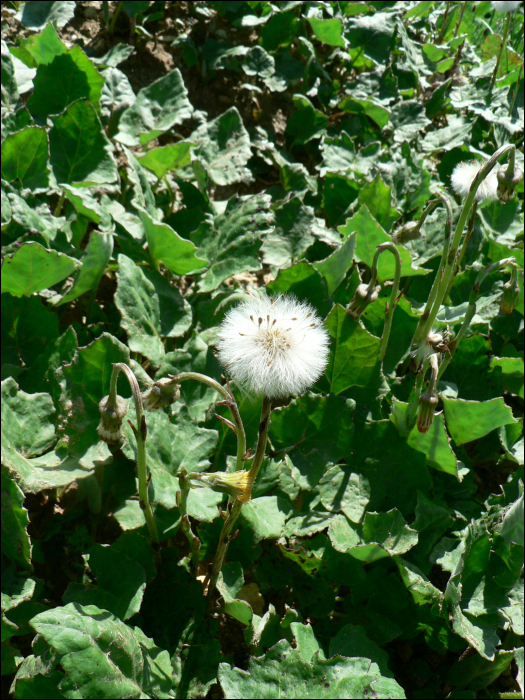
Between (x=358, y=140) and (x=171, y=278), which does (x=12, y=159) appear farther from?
(x=358, y=140)

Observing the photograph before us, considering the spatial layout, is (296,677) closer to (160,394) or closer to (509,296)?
(160,394)

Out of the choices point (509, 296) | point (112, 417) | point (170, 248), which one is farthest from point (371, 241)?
point (112, 417)

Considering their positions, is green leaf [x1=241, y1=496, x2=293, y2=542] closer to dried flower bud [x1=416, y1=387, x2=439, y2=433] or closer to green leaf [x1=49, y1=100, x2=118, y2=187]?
dried flower bud [x1=416, y1=387, x2=439, y2=433]

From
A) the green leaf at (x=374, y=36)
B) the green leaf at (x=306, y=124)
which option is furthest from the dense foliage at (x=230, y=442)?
the green leaf at (x=374, y=36)

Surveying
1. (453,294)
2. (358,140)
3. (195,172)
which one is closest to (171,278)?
(195,172)

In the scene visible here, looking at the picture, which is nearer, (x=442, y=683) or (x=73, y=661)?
(x=73, y=661)

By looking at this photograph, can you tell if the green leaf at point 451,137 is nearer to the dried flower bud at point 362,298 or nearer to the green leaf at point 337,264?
the green leaf at point 337,264
